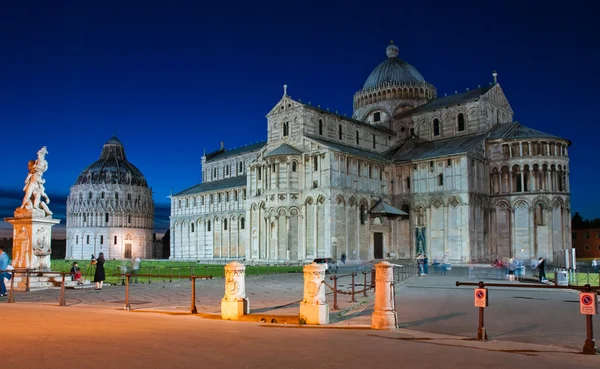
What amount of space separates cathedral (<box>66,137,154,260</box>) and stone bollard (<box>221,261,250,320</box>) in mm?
103191

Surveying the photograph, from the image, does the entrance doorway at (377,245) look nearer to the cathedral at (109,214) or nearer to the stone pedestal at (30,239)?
the stone pedestal at (30,239)

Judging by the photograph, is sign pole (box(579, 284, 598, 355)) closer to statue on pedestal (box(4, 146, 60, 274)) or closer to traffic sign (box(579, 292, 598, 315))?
traffic sign (box(579, 292, 598, 315))

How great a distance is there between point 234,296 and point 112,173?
358ft

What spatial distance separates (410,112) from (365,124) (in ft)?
18.6

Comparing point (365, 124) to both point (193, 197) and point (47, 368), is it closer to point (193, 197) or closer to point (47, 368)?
point (193, 197)

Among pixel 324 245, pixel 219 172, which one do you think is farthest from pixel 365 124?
pixel 219 172

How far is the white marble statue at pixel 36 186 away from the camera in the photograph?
24.6 metres

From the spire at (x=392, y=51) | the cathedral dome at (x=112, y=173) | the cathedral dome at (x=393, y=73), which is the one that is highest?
the spire at (x=392, y=51)

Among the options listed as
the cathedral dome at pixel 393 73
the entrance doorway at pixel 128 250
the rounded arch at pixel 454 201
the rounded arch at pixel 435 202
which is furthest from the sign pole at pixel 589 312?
the entrance doorway at pixel 128 250

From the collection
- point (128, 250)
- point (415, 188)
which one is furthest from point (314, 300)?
point (128, 250)

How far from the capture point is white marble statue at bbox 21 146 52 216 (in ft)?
80.8

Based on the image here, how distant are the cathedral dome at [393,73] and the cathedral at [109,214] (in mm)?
65890

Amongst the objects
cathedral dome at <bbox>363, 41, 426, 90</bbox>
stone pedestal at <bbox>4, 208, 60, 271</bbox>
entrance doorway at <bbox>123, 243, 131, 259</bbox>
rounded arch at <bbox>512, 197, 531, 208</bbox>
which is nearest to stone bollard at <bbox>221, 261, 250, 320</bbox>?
stone pedestal at <bbox>4, 208, 60, 271</bbox>

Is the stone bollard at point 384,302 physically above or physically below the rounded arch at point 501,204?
below
